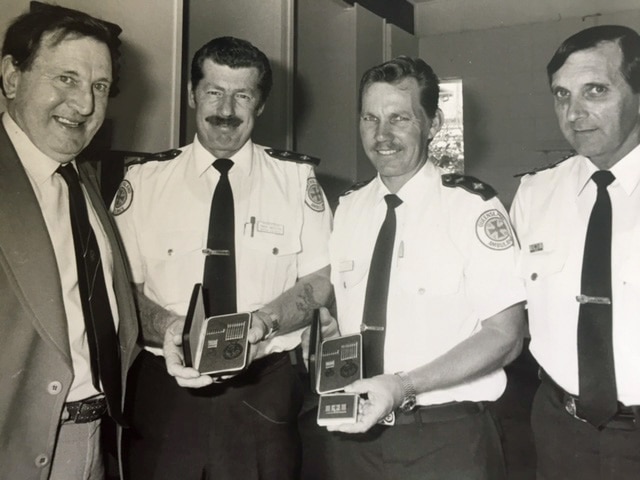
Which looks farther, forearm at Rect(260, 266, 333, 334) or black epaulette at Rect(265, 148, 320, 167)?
black epaulette at Rect(265, 148, 320, 167)

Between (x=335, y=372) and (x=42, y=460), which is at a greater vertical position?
(x=335, y=372)

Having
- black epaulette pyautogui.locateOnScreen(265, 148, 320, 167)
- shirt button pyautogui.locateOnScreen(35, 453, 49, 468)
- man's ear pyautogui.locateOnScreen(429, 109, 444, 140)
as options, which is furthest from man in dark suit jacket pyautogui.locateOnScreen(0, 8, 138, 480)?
man's ear pyautogui.locateOnScreen(429, 109, 444, 140)

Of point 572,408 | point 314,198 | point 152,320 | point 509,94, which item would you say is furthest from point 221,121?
point 509,94

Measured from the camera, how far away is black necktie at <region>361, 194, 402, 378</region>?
1.53 metres

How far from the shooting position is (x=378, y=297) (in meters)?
1.55

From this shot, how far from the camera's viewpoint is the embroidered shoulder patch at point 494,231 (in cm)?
148

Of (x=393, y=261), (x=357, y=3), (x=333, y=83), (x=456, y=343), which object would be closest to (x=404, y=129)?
(x=393, y=261)

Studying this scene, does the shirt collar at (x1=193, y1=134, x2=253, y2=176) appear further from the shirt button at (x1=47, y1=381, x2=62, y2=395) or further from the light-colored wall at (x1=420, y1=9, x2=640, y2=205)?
the light-colored wall at (x1=420, y1=9, x2=640, y2=205)

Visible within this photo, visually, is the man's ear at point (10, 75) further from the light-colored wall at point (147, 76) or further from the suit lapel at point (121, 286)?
the light-colored wall at point (147, 76)

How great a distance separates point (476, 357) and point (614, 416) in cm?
35

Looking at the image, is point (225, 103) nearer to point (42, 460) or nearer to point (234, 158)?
point (234, 158)

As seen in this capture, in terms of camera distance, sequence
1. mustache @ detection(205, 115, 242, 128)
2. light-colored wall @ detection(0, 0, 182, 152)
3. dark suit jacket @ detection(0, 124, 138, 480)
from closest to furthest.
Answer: dark suit jacket @ detection(0, 124, 138, 480) → mustache @ detection(205, 115, 242, 128) → light-colored wall @ detection(0, 0, 182, 152)

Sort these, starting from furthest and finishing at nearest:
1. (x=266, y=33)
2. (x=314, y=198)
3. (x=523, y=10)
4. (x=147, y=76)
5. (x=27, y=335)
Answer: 1. (x=523, y=10)
2. (x=266, y=33)
3. (x=147, y=76)
4. (x=314, y=198)
5. (x=27, y=335)

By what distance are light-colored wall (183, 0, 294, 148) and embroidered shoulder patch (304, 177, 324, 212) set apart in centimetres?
125
